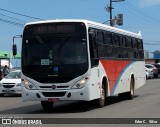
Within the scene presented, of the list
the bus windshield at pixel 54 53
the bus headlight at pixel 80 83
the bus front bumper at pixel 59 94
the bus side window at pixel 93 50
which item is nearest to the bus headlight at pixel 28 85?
the bus front bumper at pixel 59 94

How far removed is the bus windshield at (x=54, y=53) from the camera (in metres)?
15.6

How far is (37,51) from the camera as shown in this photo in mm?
15984

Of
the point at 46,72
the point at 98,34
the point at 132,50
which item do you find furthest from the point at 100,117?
the point at 132,50

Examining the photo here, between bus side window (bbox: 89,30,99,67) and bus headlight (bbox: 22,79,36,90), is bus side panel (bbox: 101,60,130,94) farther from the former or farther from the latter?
bus headlight (bbox: 22,79,36,90)

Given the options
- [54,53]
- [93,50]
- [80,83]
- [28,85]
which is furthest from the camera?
[93,50]

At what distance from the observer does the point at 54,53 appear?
15.8m

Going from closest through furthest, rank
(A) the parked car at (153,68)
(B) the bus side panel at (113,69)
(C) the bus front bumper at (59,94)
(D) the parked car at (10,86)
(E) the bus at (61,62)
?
(C) the bus front bumper at (59,94) → (E) the bus at (61,62) → (B) the bus side panel at (113,69) → (D) the parked car at (10,86) → (A) the parked car at (153,68)

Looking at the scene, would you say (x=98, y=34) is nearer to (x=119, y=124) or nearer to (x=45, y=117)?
(x=45, y=117)

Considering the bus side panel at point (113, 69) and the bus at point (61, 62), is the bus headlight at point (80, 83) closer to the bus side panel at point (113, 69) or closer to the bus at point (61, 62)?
the bus at point (61, 62)

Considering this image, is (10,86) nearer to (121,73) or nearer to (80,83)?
(121,73)

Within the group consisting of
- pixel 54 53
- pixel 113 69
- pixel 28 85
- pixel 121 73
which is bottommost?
pixel 28 85

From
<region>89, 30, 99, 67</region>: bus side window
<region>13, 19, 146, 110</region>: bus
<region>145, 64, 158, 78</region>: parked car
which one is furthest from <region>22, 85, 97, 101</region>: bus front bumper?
<region>145, 64, 158, 78</region>: parked car

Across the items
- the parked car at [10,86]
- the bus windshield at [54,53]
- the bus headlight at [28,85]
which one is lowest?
the parked car at [10,86]

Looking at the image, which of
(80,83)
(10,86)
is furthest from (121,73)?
(10,86)
